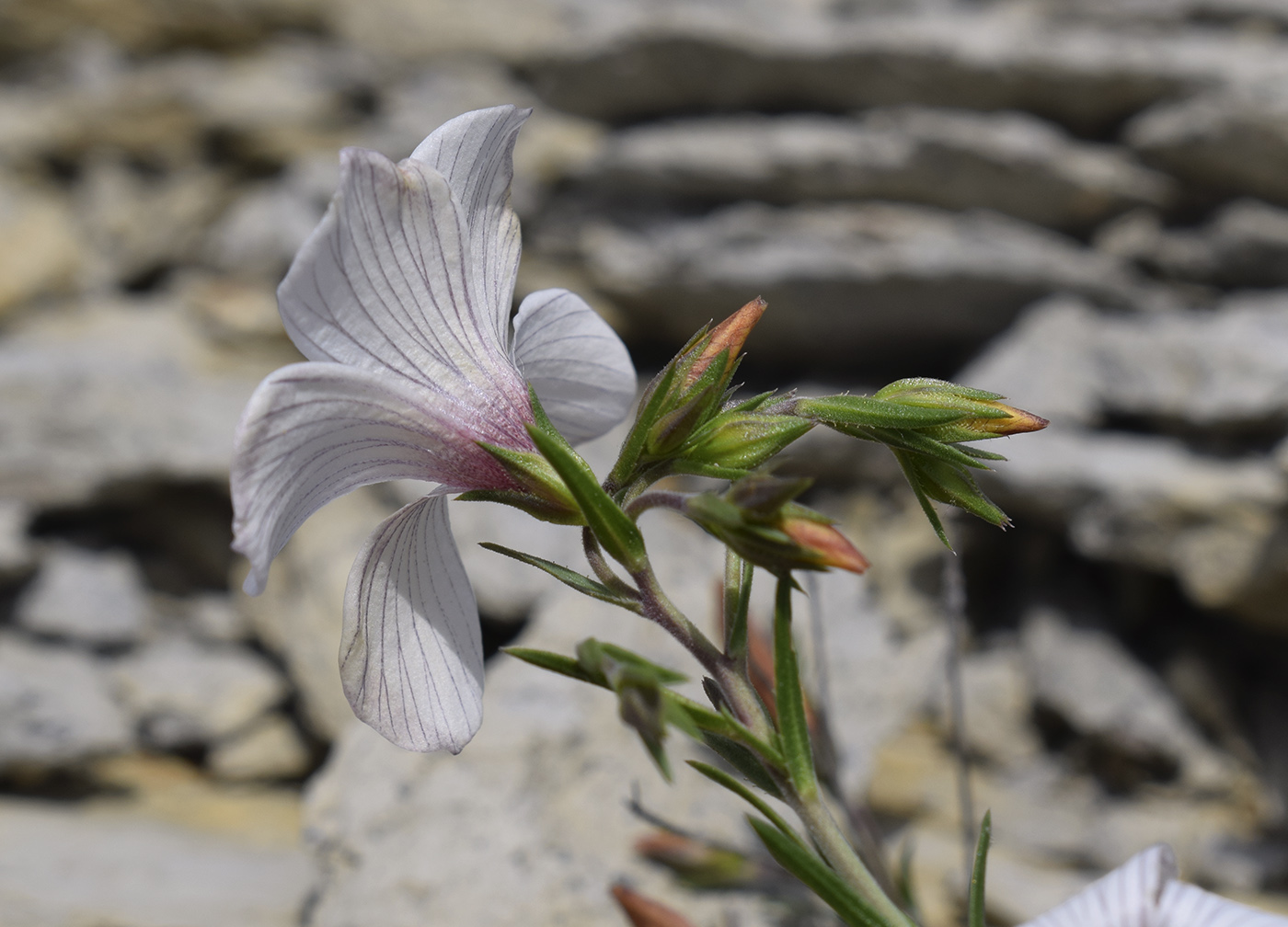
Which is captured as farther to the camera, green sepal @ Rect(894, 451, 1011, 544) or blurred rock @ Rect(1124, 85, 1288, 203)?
blurred rock @ Rect(1124, 85, 1288, 203)

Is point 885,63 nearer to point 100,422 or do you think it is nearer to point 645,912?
point 100,422

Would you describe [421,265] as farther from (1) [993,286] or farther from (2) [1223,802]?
(1) [993,286]

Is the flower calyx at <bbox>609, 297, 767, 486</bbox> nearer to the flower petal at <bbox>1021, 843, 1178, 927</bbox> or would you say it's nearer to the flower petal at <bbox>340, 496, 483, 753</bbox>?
the flower petal at <bbox>340, 496, 483, 753</bbox>

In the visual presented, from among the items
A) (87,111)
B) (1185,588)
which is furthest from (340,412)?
(87,111)

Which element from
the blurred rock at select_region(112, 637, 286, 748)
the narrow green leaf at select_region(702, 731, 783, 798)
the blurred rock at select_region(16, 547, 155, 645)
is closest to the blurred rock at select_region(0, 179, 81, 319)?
the blurred rock at select_region(16, 547, 155, 645)

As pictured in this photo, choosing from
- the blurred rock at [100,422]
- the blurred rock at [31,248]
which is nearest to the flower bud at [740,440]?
the blurred rock at [100,422]

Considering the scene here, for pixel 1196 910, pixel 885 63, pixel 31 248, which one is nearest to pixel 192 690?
pixel 31 248
